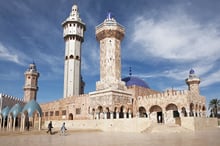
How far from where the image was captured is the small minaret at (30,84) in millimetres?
46344

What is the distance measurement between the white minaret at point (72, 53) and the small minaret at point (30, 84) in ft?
36.2

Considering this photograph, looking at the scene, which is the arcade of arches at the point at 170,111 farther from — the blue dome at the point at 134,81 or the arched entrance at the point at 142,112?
the blue dome at the point at 134,81

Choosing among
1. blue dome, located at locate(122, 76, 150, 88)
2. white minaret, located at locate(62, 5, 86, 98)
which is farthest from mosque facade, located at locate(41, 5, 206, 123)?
white minaret, located at locate(62, 5, 86, 98)

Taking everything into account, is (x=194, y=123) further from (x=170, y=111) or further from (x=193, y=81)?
(x=193, y=81)

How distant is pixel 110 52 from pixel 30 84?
83.9ft

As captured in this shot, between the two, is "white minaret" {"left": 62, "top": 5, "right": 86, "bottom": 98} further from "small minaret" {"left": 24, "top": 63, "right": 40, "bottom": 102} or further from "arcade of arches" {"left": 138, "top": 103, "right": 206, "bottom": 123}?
"arcade of arches" {"left": 138, "top": 103, "right": 206, "bottom": 123}

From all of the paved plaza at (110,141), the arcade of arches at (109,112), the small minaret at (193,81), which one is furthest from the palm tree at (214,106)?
the paved plaza at (110,141)

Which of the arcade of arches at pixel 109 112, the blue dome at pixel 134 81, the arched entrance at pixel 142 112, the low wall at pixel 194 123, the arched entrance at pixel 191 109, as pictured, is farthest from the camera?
the blue dome at pixel 134 81

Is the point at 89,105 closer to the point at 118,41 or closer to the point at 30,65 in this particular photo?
the point at 118,41

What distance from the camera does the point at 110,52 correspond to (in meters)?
29.0

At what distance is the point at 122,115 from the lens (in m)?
28.3

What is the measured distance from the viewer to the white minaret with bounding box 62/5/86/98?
130 feet

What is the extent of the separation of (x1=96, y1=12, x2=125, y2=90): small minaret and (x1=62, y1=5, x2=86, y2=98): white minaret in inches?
459

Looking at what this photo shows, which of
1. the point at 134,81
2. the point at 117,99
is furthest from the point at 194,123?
the point at 134,81
